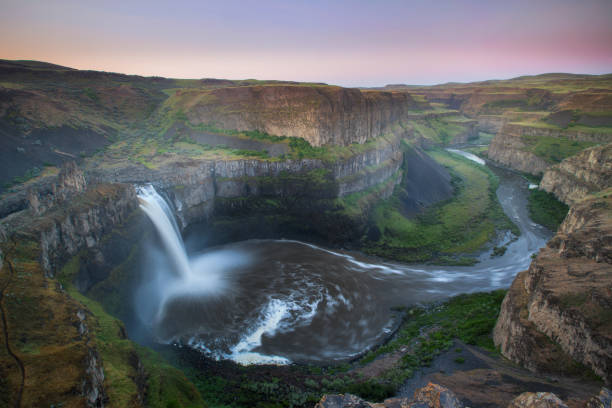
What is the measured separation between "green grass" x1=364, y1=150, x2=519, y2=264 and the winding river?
2.34m

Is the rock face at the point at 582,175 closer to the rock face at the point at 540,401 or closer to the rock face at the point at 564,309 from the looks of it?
the rock face at the point at 564,309

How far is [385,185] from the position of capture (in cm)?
4684

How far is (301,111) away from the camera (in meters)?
46.0

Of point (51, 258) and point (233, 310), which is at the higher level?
point (51, 258)

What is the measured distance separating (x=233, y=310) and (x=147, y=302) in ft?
22.6

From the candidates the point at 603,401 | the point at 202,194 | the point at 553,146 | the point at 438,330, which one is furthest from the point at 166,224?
the point at 553,146

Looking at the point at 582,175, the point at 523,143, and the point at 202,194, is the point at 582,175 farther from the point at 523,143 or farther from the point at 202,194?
the point at 202,194

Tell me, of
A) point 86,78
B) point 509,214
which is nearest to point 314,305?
point 509,214

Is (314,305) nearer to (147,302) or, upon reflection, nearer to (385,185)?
(147,302)

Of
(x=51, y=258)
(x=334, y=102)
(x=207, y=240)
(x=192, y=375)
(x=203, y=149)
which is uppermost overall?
(x=334, y=102)

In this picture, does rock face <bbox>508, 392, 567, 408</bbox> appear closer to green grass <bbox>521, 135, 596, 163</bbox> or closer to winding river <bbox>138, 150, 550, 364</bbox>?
winding river <bbox>138, 150, 550, 364</bbox>

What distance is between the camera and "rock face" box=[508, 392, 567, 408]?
752cm

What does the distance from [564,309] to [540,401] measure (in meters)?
8.63

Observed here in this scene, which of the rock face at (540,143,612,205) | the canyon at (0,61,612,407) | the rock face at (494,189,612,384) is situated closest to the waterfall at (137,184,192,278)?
the canyon at (0,61,612,407)
